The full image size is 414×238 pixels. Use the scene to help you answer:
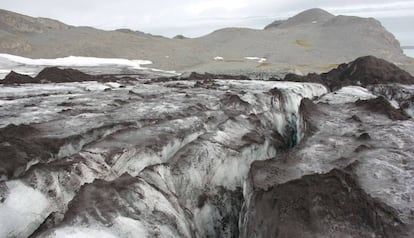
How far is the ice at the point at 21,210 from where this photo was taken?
6.89 meters

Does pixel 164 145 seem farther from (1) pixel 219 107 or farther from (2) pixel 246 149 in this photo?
(1) pixel 219 107

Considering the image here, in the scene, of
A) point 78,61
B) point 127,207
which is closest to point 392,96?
point 127,207

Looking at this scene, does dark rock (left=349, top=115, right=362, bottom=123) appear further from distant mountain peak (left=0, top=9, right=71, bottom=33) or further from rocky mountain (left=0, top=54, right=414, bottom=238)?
distant mountain peak (left=0, top=9, right=71, bottom=33)

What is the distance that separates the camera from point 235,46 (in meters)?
70.7

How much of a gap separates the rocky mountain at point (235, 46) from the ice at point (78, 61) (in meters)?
2.64

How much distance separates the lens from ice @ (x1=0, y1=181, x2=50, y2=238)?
689 cm

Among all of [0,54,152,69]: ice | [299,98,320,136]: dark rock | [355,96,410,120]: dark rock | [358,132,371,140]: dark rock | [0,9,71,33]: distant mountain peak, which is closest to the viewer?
[358,132,371,140]: dark rock

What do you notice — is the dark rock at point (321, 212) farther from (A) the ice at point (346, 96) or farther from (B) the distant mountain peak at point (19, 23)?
(B) the distant mountain peak at point (19, 23)

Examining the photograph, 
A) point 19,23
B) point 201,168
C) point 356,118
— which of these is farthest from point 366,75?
point 19,23

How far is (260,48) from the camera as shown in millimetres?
67750

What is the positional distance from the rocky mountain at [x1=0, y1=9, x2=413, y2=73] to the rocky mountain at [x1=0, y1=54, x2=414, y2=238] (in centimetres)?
3398

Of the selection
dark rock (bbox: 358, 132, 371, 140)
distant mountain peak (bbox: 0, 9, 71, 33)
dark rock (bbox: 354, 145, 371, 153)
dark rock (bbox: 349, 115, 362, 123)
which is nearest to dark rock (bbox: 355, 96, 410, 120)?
dark rock (bbox: 349, 115, 362, 123)

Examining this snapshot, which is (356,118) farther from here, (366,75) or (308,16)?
→ (308,16)

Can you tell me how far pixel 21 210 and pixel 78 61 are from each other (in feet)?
155
